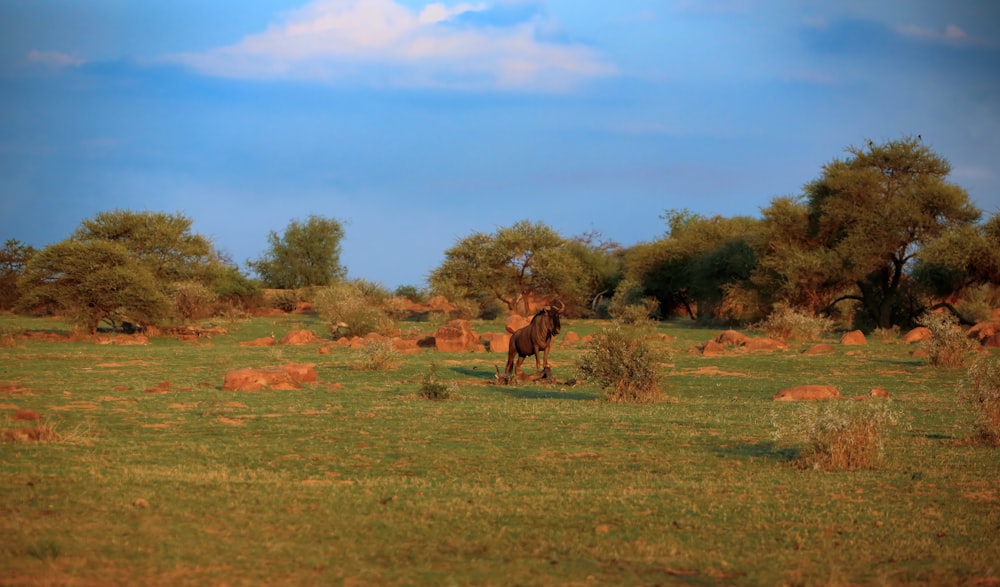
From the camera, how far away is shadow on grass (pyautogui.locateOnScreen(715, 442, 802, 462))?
11.9 metres

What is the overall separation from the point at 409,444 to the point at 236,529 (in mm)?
4763

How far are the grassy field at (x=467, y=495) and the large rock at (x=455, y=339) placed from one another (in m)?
13.7

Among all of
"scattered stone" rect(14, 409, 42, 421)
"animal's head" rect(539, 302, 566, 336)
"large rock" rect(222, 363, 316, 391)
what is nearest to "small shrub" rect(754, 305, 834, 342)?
"animal's head" rect(539, 302, 566, 336)

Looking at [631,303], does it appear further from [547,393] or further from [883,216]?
[547,393]

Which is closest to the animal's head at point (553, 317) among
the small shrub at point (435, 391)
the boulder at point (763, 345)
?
the small shrub at point (435, 391)

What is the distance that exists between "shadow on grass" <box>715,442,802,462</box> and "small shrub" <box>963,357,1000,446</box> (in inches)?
108

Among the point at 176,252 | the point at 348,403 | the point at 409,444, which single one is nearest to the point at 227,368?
the point at 348,403

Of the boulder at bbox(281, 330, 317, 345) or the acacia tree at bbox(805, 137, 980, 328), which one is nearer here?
the boulder at bbox(281, 330, 317, 345)

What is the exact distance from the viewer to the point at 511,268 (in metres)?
53.0

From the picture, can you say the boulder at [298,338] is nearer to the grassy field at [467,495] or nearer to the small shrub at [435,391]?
the grassy field at [467,495]

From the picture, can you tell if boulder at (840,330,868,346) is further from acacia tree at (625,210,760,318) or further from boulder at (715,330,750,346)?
acacia tree at (625,210,760,318)

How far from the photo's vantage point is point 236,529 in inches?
305

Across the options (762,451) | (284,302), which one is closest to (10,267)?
(284,302)

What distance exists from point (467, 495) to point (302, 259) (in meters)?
64.3
